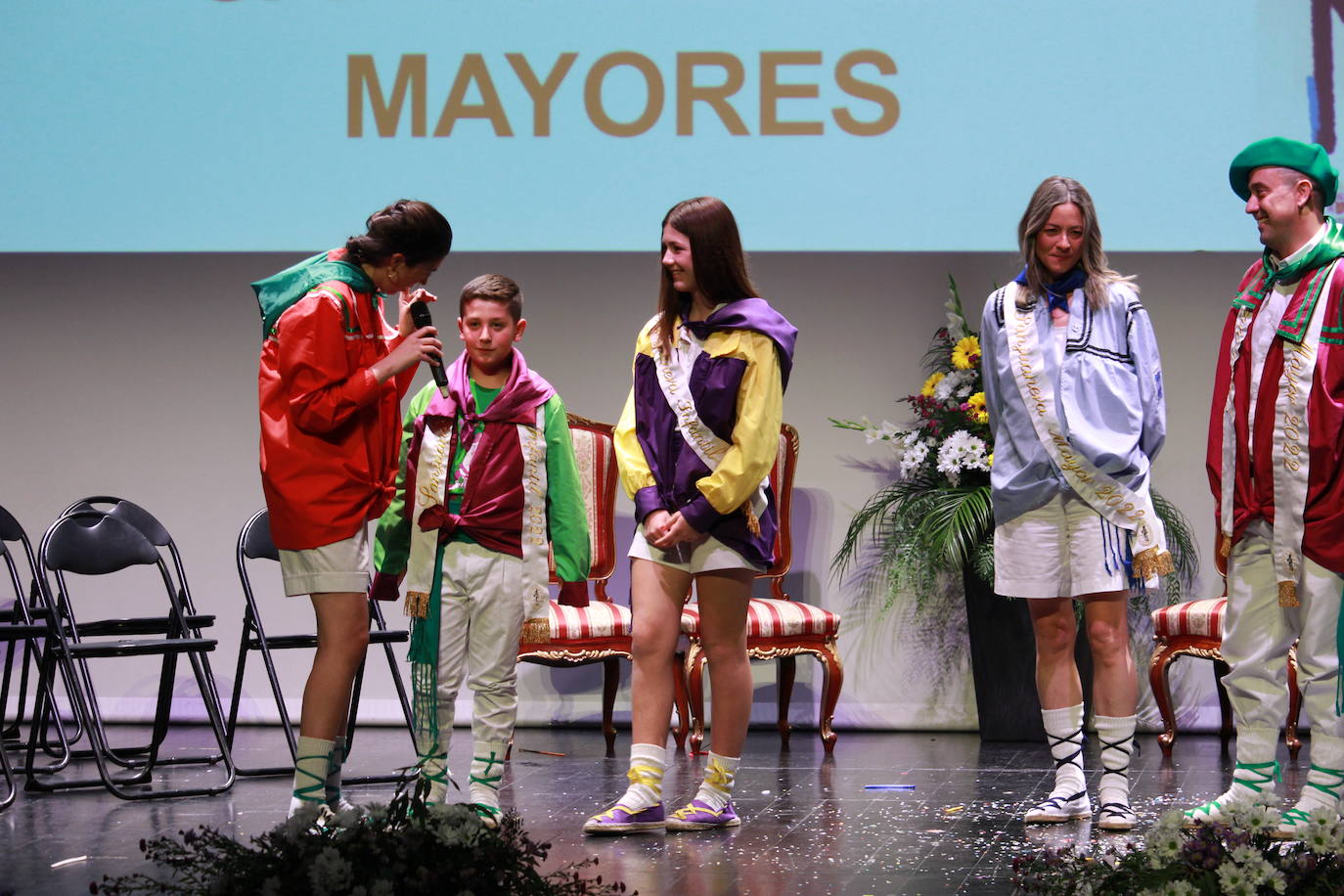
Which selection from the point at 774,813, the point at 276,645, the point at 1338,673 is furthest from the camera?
the point at 276,645

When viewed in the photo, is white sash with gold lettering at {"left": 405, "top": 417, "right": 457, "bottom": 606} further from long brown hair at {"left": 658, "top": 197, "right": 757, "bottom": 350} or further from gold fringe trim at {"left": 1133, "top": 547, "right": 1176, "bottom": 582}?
gold fringe trim at {"left": 1133, "top": 547, "right": 1176, "bottom": 582}

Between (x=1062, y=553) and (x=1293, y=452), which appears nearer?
(x=1293, y=452)

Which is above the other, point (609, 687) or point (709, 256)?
point (709, 256)

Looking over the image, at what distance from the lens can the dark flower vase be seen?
510cm

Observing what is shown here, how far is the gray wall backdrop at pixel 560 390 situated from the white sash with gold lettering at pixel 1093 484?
2.25 meters

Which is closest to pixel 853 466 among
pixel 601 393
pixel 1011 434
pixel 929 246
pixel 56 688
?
pixel 601 393

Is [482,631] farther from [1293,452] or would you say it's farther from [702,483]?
[1293,452]

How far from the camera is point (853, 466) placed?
5.72m

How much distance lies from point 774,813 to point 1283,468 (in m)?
1.44

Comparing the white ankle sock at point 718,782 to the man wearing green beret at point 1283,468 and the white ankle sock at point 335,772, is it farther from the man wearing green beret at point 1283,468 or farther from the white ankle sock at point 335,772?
the man wearing green beret at point 1283,468

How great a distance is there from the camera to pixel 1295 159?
319 centimetres

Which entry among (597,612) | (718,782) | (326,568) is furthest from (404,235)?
(597,612)

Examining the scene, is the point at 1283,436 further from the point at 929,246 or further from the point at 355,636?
the point at 355,636

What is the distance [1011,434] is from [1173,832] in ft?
5.33
